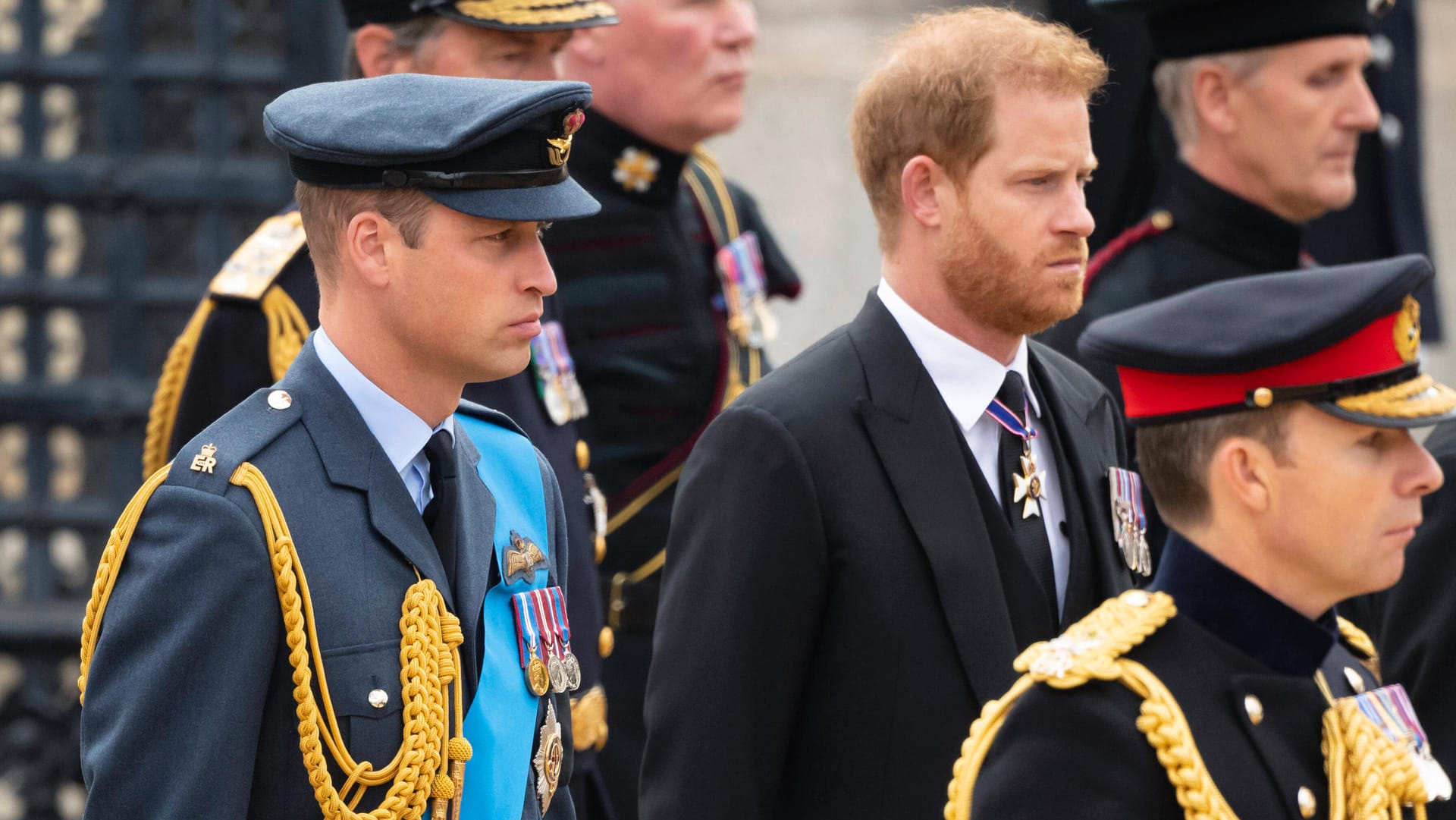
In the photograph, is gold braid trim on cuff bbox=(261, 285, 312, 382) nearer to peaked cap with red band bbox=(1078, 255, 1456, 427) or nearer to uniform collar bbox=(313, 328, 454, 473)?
uniform collar bbox=(313, 328, 454, 473)

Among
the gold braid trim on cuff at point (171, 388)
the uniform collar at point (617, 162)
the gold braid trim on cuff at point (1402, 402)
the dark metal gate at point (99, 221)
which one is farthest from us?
the dark metal gate at point (99, 221)

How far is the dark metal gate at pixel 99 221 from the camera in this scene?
6.46m

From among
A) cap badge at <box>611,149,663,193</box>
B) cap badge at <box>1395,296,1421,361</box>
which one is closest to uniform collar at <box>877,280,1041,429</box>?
cap badge at <box>1395,296,1421,361</box>

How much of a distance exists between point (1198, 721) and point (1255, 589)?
0.19 meters

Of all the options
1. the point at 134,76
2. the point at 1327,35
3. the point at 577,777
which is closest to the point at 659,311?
the point at 577,777

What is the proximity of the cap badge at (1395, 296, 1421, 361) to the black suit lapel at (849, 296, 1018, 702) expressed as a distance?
2.32 ft

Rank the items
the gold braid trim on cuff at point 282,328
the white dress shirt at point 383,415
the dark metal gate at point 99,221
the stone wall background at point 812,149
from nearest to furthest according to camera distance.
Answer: the white dress shirt at point 383,415 → the gold braid trim on cuff at point 282,328 → the dark metal gate at point 99,221 → the stone wall background at point 812,149

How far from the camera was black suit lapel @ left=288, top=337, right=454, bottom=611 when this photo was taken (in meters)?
2.73

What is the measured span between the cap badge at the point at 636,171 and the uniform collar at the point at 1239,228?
1.22 m

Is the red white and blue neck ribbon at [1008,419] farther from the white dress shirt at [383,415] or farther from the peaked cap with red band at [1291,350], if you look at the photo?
the white dress shirt at [383,415]

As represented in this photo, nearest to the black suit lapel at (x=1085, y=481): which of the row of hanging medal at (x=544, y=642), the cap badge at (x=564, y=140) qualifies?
the row of hanging medal at (x=544, y=642)

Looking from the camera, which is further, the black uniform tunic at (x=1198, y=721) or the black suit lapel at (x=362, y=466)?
the black suit lapel at (x=362, y=466)

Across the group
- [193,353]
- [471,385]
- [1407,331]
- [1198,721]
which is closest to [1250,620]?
[1198,721]

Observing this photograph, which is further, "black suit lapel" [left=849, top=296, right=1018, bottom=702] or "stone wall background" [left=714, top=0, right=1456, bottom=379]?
"stone wall background" [left=714, top=0, right=1456, bottom=379]
